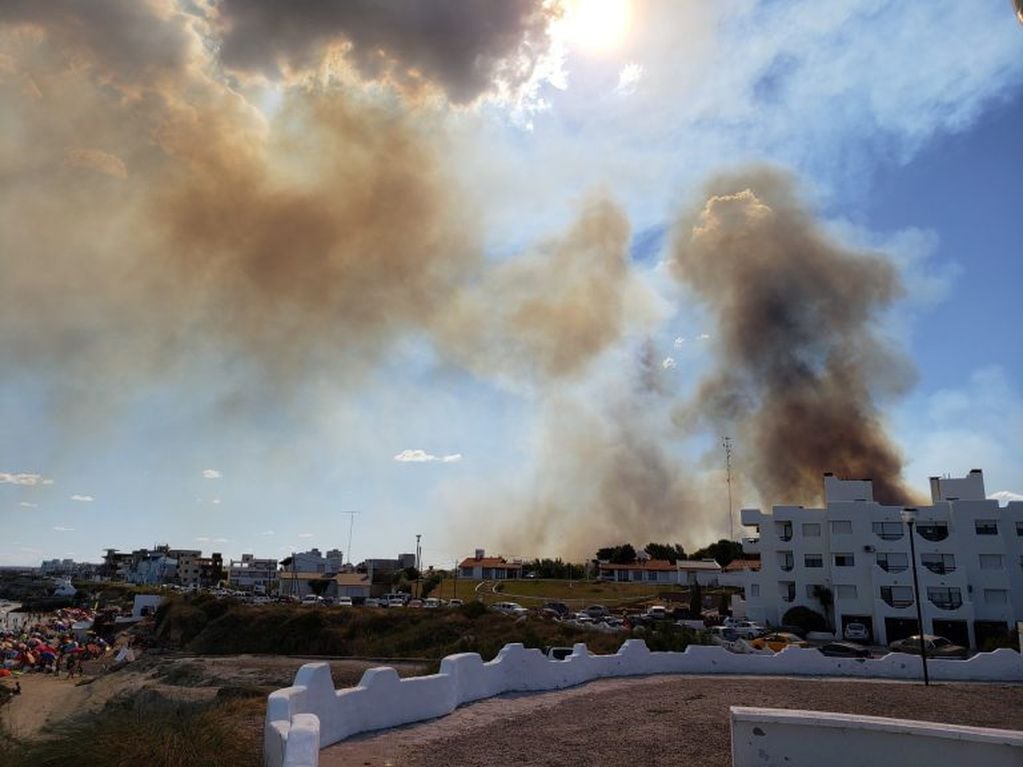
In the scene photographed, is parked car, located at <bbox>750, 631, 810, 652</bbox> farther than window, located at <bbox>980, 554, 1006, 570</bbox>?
No

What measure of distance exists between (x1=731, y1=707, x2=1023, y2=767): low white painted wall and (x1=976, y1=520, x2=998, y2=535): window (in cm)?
4392

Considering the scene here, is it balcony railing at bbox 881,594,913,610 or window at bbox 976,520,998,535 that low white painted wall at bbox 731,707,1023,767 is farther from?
window at bbox 976,520,998,535

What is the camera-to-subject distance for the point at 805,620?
1858 inches

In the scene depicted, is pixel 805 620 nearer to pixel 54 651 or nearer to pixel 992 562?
pixel 992 562

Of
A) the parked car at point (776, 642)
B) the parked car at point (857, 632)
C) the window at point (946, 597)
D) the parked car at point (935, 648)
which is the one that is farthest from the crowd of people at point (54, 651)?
the window at point (946, 597)

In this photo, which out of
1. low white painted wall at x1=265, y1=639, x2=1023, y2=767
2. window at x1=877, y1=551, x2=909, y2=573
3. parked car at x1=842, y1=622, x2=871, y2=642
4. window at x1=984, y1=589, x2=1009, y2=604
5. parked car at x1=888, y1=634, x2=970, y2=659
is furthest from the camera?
window at x1=877, y1=551, x2=909, y2=573

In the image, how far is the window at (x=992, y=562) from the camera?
4422 centimetres

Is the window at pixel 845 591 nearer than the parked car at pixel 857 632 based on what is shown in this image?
No

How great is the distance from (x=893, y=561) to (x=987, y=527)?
594 centimetres

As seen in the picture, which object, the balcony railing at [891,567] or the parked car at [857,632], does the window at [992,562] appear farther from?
the parked car at [857,632]

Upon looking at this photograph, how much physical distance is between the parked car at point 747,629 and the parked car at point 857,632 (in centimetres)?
496

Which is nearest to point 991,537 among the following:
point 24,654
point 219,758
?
point 219,758

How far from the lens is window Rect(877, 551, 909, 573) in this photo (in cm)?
4569

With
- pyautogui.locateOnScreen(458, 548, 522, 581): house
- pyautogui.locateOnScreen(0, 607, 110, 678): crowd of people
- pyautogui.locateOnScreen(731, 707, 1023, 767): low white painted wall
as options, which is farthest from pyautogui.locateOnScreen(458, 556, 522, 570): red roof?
pyautogui.locateOnScreen(731, 707, 1023, 767): low white painted wall
